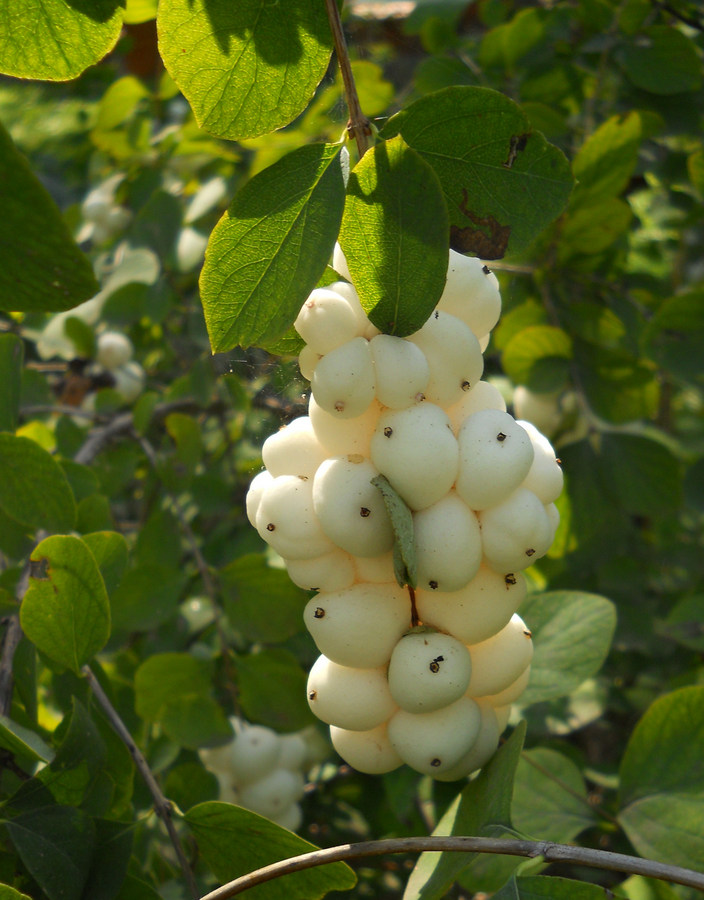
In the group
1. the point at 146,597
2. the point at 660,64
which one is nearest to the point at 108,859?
the point at 146,597

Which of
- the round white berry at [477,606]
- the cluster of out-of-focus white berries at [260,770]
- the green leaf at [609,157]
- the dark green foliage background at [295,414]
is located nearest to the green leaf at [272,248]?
the dark green foliage background at [295,414]

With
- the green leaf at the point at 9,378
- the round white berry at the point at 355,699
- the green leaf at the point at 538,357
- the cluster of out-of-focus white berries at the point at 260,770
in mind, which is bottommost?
the cluster of out-of-focus white berries at the point at 260,770

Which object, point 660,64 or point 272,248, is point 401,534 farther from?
point 660,64

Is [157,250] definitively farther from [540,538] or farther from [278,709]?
[540,538]

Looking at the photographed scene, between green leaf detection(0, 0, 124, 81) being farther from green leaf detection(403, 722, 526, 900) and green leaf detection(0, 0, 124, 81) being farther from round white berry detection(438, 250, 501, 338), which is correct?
green leaf detection(403, 722, 526, 900)

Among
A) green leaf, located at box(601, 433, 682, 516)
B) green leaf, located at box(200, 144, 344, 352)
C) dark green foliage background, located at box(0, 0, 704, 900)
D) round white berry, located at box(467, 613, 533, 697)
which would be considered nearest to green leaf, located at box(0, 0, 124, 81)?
dark green foliage background, located at box(0, 0, 704, 900)

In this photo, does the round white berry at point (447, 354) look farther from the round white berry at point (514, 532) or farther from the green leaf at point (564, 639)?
the green leaf at point (564, 639)
